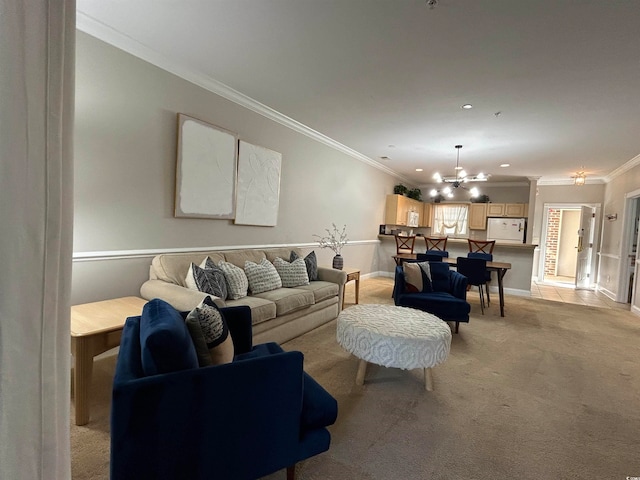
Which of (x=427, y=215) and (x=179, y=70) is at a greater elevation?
(x=179, y=70)

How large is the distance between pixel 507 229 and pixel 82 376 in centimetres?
921

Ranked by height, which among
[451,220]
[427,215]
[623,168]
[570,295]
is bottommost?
[570,295]

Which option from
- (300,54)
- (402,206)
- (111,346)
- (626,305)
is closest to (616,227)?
(626,305)

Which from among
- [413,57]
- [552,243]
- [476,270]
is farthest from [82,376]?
A: [552,243]

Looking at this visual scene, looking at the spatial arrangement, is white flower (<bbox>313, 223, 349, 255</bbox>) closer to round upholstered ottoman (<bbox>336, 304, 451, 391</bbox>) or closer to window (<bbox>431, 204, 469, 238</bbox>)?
round upholstered ottoman (<bbox>336, 304, 451, 391</bbox>)

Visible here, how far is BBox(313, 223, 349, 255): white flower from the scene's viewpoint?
555cm

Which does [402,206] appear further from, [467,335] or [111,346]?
[111,346]

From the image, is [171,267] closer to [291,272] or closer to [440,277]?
[291,272]

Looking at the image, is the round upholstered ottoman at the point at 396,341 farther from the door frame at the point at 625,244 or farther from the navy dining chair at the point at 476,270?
the door frame at the point at 625,244

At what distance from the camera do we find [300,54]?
2736 mm

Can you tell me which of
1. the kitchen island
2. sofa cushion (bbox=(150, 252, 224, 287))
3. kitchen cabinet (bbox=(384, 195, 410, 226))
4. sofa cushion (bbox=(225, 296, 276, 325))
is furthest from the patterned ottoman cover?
kitchen cabinet (bbox=(384, 195, 410, 226))

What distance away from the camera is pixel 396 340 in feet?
7.34

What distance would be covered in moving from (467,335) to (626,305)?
4.45 m

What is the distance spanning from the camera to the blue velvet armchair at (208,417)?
1107 mm
